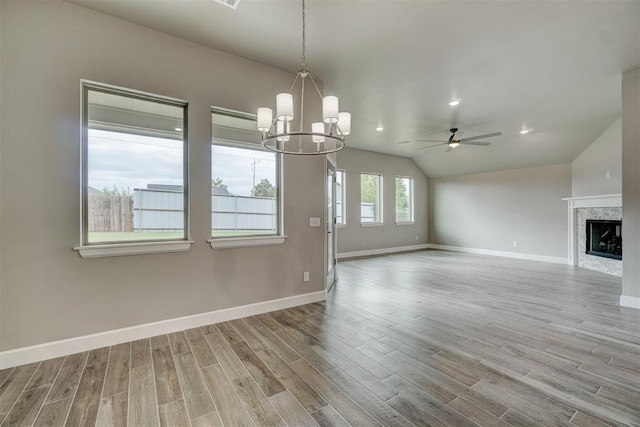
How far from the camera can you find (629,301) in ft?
11.9

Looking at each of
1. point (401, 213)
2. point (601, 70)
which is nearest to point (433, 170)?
point (401, 213)

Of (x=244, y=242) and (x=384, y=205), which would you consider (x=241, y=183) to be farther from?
(x=384, y=205)

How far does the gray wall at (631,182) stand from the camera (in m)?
3.55

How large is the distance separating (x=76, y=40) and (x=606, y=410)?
4.98m

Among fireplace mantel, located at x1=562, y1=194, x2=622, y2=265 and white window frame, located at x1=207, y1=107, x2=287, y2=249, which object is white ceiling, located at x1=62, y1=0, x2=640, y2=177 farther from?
fireplace mantel, located at x1=562, y1=194, x2=622, y2=265

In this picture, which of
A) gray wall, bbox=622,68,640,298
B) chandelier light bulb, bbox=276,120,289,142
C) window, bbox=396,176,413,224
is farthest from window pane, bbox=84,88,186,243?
window, bbox=396,176,413,224

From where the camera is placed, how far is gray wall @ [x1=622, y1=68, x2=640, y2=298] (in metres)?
3.55

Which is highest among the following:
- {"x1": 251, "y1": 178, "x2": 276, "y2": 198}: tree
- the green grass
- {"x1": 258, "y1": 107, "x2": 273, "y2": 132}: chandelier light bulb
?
{"x1": 258, "y1": 107, "x2": 273, "y2": 132}: chandelier light bulb

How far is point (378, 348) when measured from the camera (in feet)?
8.48

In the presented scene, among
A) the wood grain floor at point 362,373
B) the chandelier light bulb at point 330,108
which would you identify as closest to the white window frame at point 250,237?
the wood grain floor at point 362,373

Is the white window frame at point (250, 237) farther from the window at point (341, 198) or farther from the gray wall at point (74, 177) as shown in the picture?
the window at point (341, 198)

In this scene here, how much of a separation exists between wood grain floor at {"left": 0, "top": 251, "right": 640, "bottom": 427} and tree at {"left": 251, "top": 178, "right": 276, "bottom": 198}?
152cm


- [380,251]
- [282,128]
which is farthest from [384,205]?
[282,128]

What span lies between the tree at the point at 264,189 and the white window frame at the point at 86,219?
2.72 ft
